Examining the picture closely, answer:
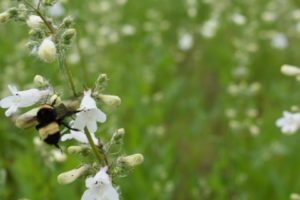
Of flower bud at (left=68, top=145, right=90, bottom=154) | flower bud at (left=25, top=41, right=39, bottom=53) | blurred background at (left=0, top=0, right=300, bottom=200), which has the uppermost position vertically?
blurred background at (left=0, top=0, right=300, bottom=200)

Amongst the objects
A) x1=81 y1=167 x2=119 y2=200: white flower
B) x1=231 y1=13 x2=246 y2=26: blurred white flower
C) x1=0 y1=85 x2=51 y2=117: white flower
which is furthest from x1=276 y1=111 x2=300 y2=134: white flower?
x1=231 y1=13 x2=246 y2=26: blurred white flower

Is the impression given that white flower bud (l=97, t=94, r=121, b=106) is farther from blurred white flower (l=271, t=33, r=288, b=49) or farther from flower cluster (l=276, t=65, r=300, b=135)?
blurred white flower (l=271, t=33, r=288, b=49)

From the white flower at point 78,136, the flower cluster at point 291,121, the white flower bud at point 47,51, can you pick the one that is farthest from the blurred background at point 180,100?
the white flower bud at point 47,51

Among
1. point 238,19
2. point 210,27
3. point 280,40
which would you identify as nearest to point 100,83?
point 238,19

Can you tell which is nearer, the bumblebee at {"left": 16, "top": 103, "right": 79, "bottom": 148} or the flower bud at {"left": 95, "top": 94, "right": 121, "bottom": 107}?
the bumblebee at {"left": 16, "top": 103, "right": 79, "bottom": 148}

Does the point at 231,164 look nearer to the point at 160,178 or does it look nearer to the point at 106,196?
the point at 160,178
